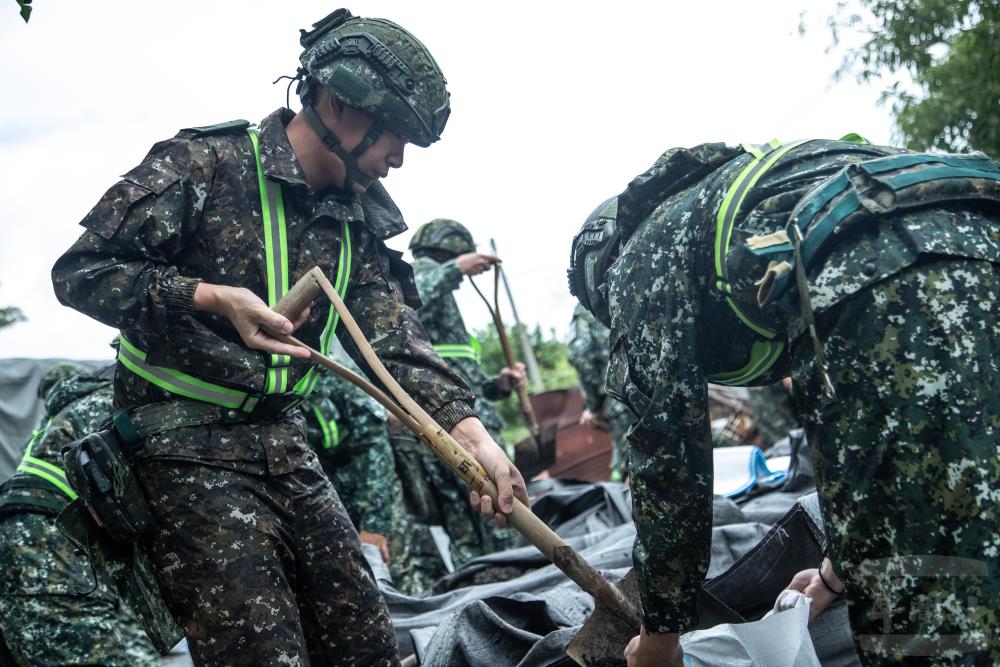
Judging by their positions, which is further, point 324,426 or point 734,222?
point 324,426

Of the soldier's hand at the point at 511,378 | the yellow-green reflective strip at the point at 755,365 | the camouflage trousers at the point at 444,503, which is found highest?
the yellow-green reflective strip at the point at 755,365

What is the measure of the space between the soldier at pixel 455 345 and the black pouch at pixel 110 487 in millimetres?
3730

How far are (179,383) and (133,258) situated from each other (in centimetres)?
33

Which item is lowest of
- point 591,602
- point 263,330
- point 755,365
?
point 591,602

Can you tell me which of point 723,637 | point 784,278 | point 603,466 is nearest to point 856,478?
point 784,278

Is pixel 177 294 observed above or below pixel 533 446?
above

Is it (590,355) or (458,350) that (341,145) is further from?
(590,355)

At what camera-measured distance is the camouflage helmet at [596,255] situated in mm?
A: 2539

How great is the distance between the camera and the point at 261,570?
236 centimetres

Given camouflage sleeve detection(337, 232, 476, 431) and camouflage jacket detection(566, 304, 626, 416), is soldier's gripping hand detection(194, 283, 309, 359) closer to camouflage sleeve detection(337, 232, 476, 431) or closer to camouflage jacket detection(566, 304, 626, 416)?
camouflage sleeve detection(337, 232, 476, 431)

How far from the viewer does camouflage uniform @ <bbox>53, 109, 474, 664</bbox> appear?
7.55 ft

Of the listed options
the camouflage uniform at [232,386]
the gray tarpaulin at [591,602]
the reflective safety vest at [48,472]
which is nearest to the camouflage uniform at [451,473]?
the gray tarpaulin at [591,602]

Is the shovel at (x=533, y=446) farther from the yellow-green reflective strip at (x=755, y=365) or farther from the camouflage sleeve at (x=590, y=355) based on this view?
the yellow-green reflective strip at (x=755, y=365)

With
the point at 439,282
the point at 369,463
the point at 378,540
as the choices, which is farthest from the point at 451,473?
the point at 439,282
